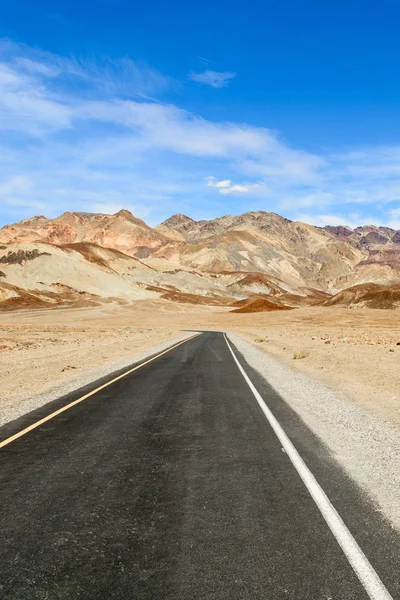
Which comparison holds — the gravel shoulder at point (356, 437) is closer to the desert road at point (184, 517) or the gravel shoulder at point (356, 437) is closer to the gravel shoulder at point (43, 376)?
the desert road at point (184, 517)

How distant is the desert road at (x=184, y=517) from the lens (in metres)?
3.52

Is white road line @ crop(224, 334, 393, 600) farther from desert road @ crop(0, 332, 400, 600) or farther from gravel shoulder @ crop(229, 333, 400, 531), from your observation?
gravel shoulder @ crop(229, 333, 400, 531)

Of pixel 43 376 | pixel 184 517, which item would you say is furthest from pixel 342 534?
pixel 43 376

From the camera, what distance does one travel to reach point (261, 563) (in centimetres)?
377

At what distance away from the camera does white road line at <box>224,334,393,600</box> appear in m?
3.47

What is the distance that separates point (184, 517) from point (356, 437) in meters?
4.42

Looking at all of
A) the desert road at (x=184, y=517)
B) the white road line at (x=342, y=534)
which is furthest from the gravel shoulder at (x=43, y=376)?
the white road line at (x=342, y=534)

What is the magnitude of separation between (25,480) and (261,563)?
337 cm

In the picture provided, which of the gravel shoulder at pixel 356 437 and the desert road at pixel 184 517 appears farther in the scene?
the gravel shoulder at pixel 356 437

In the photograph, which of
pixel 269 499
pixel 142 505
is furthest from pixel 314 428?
pixel 142 505

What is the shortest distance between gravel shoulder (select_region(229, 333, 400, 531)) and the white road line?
566 mm

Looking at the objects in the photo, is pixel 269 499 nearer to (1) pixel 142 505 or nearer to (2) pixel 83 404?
(1) pixel 142 505

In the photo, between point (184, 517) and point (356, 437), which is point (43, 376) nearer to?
point (356, 437)

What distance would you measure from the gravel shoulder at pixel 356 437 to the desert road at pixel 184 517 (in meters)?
0.26
